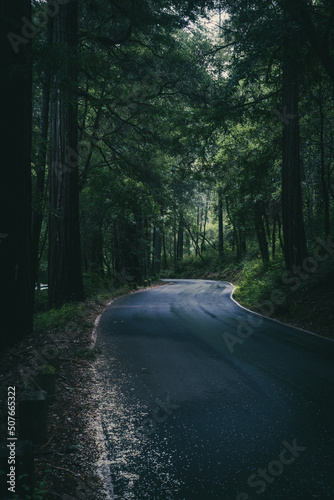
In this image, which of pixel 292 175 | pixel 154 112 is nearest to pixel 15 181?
pixel 154 112

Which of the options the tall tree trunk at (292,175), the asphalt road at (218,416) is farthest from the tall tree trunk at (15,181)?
the tall tree trunk at (292,175)

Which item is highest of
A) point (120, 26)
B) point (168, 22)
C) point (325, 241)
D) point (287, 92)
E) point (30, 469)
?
point (120, 26)

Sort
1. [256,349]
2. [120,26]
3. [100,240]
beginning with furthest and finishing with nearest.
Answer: [100,240], [120,26], [256,349]

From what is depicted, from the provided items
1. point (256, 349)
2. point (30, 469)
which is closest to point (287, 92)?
point (256, 349)

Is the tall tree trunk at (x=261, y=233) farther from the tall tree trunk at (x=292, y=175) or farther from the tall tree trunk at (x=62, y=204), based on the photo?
the tall tree trunk at (x=62, y=204)

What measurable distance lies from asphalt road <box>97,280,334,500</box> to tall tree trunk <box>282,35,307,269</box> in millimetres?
4426

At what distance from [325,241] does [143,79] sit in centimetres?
881

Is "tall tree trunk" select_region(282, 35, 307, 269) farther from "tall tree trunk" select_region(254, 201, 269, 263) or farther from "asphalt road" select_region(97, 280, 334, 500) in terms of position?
"tall tree trunk" select_region(254, 201, 269, 263)

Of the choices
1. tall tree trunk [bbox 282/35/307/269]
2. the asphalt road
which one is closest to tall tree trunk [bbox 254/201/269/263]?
tall tree trunk [bbox 282/35/307/269]

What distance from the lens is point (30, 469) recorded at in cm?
247

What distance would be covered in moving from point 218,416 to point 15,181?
4.85m

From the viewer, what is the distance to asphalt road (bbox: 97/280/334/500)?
9.41 feet

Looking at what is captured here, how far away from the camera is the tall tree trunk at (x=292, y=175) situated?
11.4 m

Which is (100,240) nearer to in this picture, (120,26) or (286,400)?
Answer: (120,26)
